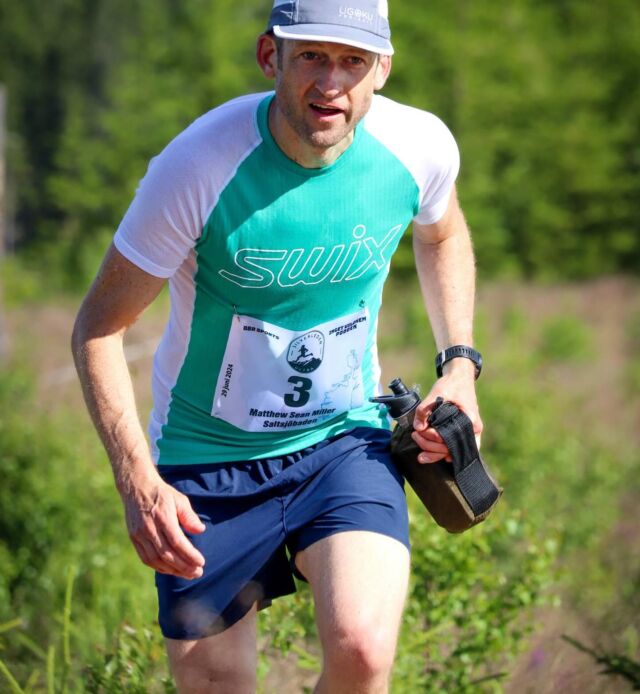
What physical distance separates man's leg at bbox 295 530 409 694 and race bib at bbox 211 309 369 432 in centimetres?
41

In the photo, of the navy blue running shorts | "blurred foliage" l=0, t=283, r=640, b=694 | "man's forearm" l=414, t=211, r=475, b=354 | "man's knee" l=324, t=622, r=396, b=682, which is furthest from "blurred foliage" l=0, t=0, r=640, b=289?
"man's knee" l=324, t=622, r=396, b=682

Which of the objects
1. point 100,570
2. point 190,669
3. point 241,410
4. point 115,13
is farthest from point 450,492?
point 115,13

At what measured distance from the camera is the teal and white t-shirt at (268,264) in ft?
10.2

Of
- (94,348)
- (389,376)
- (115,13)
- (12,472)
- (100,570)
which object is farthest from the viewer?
(115,13)

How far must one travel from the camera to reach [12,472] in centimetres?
693

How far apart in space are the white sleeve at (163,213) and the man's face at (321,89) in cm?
30

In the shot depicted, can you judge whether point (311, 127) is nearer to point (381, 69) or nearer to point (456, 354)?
point (381, 69)

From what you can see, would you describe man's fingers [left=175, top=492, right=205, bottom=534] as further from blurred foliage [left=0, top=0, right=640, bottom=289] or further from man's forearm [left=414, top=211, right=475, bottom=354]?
blurred foliage [left=0, top=0, right=640, bottom=289]

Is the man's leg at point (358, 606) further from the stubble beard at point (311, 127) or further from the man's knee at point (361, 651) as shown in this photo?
the stubble beard at point (311, 127)

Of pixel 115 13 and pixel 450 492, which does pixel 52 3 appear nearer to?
pixel 115 13

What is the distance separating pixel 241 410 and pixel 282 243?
1.64 ft

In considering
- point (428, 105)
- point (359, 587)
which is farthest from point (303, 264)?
A: point (428, 105)

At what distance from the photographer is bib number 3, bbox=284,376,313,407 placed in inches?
132

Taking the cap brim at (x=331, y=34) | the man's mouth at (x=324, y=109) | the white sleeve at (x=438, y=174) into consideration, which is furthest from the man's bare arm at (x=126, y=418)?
the white sleeve at (x=438, y=174)
